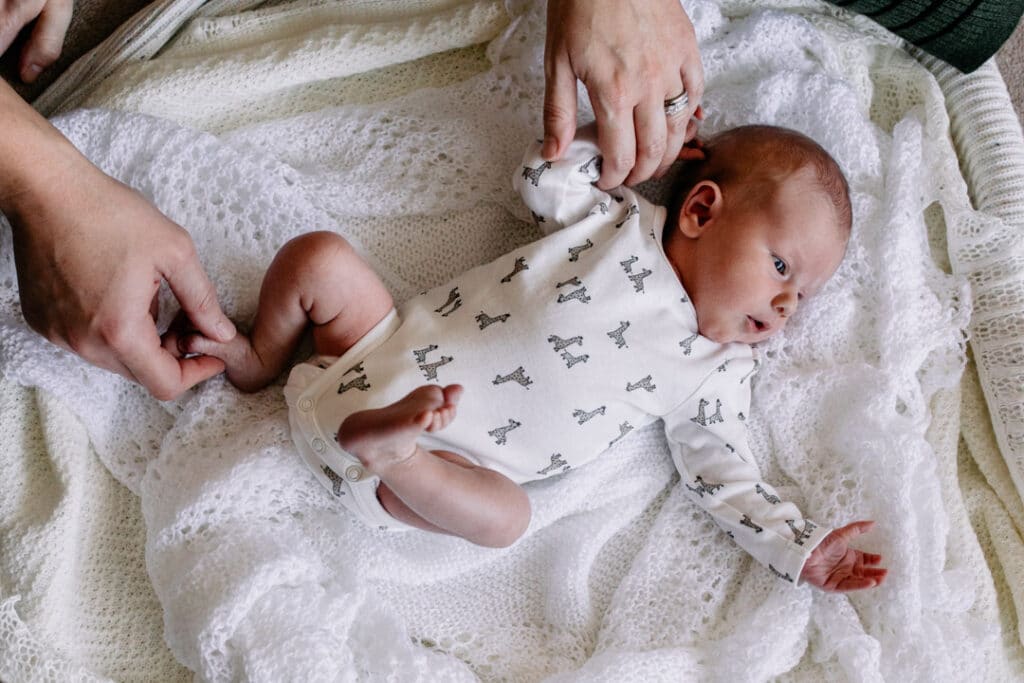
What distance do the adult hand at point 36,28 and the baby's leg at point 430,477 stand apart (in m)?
0.75

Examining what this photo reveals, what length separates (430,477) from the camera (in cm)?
100

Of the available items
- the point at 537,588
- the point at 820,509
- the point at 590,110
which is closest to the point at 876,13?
the point at 590,110

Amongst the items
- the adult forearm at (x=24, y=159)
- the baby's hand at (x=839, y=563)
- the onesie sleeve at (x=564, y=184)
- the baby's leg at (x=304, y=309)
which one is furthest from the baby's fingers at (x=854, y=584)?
the adult forearm at (x=24, y=159)

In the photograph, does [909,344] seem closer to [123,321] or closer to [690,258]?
[690,258]

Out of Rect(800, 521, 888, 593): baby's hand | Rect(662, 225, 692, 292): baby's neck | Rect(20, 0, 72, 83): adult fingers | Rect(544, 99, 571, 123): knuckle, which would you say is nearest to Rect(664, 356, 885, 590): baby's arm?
Rect(800, 521, 888, 593): baby's hand

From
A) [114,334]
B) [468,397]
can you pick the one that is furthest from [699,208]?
[114,334]

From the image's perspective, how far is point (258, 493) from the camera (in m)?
1.11

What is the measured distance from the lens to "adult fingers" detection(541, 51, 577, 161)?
108 centimetres

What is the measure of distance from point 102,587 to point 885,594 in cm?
94

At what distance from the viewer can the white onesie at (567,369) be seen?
3.67 feet

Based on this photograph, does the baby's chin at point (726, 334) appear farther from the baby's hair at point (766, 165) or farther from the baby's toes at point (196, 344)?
the baby's toes at point (196, 344)

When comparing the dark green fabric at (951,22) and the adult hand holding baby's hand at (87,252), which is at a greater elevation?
the adult hand holding baby's hand at (87,252)

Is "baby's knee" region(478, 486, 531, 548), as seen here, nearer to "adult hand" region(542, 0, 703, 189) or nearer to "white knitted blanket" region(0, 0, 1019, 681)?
"white knitted blanket" region(0, 0, 1019, 681)

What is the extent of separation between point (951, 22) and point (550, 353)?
0.73 metres
